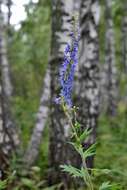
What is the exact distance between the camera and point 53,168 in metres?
8.01

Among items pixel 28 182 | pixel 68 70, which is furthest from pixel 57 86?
pixel 68 70

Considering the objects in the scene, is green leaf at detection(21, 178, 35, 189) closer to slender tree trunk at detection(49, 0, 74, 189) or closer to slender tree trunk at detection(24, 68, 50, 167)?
slender tree trunk at detection(49, 0, 74, 189)

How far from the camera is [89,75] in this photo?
8.45 metres

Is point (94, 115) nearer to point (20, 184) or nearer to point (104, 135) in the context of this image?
point (20, 184)

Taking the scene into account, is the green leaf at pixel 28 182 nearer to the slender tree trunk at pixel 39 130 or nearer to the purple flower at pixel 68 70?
the slender tree trunk at pixel 39 130

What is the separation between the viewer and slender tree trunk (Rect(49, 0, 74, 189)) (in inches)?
305

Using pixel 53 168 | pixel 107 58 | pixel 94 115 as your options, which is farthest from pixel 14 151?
pixel 107 58

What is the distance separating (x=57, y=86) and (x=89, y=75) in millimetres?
920

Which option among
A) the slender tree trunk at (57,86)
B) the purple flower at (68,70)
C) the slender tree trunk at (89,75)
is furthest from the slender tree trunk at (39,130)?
the purple flower at (68,70)

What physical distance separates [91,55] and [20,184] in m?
2.35

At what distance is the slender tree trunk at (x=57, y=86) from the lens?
25.5 feet

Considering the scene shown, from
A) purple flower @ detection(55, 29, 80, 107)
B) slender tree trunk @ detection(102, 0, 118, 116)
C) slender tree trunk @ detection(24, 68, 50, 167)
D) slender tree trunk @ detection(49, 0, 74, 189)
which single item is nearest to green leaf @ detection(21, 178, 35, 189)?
slender tree trunk @ detection(49, 0, 74, 189)

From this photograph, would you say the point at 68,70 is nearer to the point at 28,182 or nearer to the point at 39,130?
the point at 28,182

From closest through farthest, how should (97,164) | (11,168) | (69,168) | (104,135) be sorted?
(69,168) → (11,168) → (97,164) → (104,135)
